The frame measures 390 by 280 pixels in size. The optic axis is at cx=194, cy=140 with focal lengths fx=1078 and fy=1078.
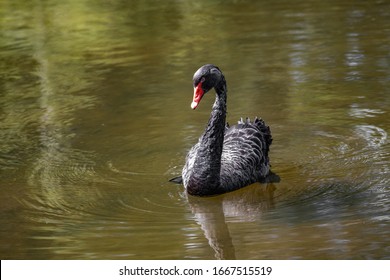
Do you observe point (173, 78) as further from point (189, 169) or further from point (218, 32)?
point (189, 169)

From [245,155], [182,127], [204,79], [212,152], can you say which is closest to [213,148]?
[212,152]

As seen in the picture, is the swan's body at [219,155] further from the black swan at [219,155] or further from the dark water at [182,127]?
the dark water at [182,127]

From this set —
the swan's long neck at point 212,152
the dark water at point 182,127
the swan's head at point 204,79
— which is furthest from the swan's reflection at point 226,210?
the swan's head at point 204,79

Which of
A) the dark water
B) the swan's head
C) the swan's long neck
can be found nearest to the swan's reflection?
the dark water

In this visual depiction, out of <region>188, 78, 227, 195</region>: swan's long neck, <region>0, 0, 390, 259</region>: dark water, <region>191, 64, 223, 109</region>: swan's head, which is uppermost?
<region>191, 64, 223, 109</region>: swan's head

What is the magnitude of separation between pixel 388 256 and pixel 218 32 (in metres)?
7.85

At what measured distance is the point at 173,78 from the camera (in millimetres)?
11336

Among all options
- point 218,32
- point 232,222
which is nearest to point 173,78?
point 218,32

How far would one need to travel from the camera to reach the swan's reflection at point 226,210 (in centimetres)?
664

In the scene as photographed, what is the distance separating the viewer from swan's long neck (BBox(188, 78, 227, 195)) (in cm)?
758

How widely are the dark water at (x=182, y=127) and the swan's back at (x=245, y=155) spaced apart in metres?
0.14

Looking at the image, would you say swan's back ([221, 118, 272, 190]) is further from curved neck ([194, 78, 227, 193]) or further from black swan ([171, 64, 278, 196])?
curved neck ([194, 78, 227, 193])

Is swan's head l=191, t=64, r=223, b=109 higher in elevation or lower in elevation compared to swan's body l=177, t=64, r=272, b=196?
higher

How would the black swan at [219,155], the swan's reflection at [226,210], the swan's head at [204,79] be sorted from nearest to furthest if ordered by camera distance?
the swan's reflection at [226,210] < the swan's head at [204,79] < the black swan at [219,155]
